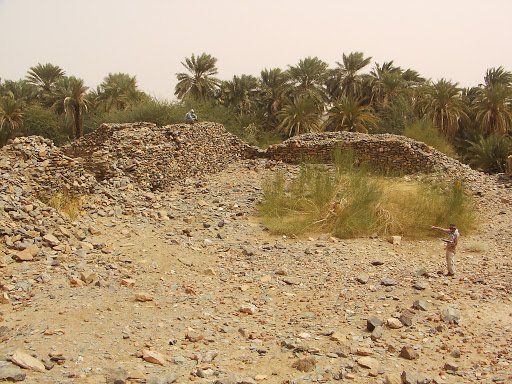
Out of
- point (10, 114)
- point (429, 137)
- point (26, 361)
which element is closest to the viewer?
point (26, 361)

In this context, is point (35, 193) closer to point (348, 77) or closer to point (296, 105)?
Result: point (296, 105)

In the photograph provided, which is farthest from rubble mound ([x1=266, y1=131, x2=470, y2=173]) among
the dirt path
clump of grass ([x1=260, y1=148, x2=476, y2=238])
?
the dirt path

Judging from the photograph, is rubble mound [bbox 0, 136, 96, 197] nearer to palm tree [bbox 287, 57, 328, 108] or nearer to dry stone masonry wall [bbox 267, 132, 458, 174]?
dry stone masonry wall [bbox 267, 132, 458, 174]

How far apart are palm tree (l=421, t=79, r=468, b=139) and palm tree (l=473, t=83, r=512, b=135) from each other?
36.1 inches

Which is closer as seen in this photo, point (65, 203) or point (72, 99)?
point (65, 203)

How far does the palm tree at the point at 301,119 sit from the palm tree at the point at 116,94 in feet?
31.0

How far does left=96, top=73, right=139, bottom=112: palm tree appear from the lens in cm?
2786

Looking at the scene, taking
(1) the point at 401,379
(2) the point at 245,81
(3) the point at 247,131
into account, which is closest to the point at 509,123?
(3) the point at 247,131

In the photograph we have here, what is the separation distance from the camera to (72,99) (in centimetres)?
2469

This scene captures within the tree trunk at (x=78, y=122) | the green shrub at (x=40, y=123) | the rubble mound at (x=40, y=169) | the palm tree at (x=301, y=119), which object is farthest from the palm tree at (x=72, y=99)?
the rubble mound at (x=40, y=169)

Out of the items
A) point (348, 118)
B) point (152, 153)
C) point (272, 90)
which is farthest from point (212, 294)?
point (272, 90)

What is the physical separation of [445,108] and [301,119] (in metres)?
6.46

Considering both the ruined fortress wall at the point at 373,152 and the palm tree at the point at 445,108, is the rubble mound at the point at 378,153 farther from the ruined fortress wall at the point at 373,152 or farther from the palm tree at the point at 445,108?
the palm tree at the point at 445,108

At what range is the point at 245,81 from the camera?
96.8 ft
